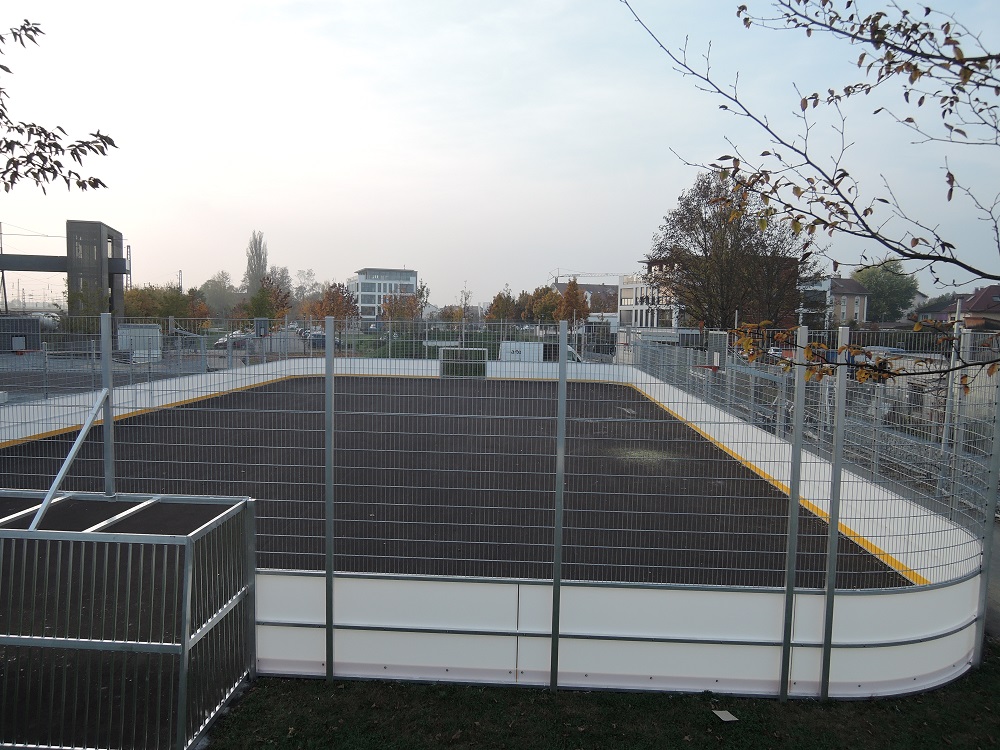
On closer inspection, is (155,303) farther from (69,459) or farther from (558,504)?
(558,504)

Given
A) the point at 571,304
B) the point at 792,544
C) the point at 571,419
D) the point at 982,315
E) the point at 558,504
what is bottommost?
the point at 792,544

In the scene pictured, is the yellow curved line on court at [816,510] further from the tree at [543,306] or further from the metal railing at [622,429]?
the tree at [543,306]

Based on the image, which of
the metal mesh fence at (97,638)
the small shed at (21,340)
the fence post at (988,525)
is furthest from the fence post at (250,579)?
A: the fence post at (988,525)

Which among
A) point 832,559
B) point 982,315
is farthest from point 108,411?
point 982,315

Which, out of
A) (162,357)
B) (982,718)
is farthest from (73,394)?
(982,718)

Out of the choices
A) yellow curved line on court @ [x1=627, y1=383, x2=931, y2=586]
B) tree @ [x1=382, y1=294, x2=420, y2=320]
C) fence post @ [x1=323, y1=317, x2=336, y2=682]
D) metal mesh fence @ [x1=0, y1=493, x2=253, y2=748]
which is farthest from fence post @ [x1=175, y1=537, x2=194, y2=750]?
tree @ [x1=382, y1=294, x2=420, y2=320]

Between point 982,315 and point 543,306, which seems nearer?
point 982,315

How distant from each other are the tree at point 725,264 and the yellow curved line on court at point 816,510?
2036 cm

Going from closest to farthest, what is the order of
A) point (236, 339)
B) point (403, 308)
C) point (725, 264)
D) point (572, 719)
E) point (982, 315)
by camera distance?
1. point (982, 315)
2. point (572, 719)
3. point (236, 339)
4. point (725, 264)
5. point (403, 308)

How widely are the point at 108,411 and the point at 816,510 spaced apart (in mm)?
5677

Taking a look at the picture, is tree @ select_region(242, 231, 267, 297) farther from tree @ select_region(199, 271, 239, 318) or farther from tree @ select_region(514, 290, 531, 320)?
tree @ select_region(514, 290, 531, 320)

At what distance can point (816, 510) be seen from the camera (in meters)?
5.63

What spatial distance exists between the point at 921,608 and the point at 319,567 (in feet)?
16.2

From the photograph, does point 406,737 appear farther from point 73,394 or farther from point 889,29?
point 889,29
